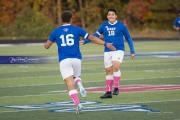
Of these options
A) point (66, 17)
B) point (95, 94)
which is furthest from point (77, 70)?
point (95, 94)

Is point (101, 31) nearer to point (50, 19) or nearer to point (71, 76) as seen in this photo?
point (71, 76)

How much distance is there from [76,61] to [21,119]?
1540mm

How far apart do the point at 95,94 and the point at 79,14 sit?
47.3 meters

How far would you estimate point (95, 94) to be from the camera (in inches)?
631

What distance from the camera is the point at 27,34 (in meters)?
55.7

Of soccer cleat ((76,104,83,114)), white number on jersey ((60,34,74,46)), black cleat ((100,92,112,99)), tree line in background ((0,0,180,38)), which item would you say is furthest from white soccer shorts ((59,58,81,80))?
tree line in background ((0,0,180,38))

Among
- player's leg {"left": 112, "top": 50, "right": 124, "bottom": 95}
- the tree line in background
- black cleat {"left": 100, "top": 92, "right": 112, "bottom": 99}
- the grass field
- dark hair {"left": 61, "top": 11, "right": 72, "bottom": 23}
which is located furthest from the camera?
the tree line in background

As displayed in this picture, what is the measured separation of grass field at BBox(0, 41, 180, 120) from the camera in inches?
492

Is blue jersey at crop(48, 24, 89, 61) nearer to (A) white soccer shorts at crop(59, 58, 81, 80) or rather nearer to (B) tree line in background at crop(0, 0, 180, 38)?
(A) white soccer shorts at crop(59, 58, 81, 80)

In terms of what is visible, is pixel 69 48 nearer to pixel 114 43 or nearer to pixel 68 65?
pixel 68 65

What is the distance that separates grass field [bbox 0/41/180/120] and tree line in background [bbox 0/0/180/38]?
31.5 meters

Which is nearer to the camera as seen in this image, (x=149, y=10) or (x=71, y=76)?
(x=71, y=76)

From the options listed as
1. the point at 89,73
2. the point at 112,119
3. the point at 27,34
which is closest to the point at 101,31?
the point at 112,119

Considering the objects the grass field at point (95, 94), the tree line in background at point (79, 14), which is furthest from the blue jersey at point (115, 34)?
the tree line in background at point (79, 14)
